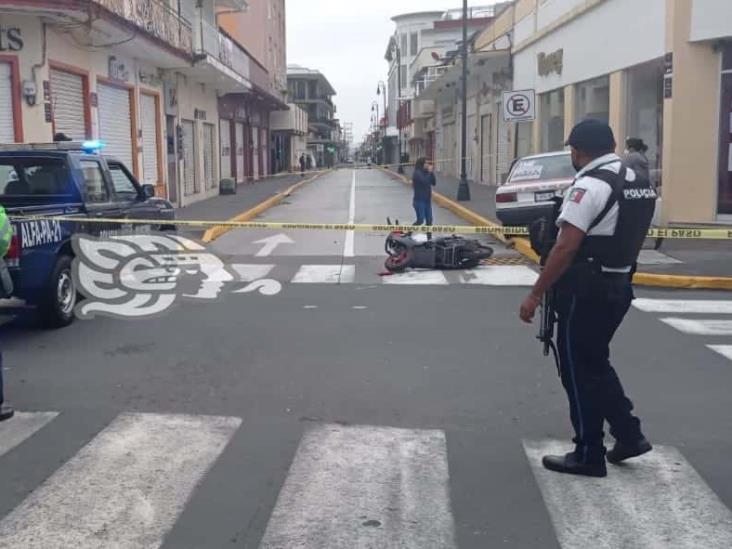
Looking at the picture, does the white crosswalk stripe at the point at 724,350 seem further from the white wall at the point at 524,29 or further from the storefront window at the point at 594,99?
the white wall at the point at 524,29

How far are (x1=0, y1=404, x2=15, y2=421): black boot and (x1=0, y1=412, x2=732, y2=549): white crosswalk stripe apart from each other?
23 cm

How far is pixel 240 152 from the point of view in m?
39.7

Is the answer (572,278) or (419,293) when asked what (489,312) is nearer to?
(419,293)

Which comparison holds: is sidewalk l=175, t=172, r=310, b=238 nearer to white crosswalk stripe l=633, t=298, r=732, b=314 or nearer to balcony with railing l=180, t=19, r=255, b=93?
balcony with railing l=180, t=19, r=255, b=93

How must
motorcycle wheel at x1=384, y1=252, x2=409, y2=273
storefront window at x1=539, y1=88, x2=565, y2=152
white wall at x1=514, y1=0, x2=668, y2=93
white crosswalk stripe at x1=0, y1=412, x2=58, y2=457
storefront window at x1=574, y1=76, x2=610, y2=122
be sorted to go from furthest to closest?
storefront window at x1=539, y1=88, x2=565, y2=152 → storefront window at x1=574, y1=76, x2=610, y2=122 → white wall at x1=514, y1=0, x2=668, y2=93 → motorcycle wheel at x1=384, y1=252, x2=409, y2=273 → white crosswalk stripe at x1=0, y1=412, x2=58, y2=457

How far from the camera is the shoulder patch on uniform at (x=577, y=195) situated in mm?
4008

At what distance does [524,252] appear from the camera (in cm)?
1374

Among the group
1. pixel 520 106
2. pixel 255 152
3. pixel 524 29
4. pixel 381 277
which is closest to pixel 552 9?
pixel 524 29

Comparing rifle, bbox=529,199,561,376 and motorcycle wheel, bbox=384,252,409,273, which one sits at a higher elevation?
rifle, bbox=529,199,561,376

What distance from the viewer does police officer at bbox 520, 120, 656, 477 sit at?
13.3 ft

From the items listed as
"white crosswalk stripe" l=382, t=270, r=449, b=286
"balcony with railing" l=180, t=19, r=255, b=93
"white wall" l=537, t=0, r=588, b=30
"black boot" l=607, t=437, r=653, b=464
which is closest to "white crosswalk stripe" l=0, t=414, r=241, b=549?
"black boot" l=607, t=437, r=653, b=464

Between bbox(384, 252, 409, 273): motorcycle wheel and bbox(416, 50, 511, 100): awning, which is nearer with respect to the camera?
bbox(384, 252, 409, 273): motorcycle wheel

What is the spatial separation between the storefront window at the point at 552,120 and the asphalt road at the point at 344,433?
51.7 ft

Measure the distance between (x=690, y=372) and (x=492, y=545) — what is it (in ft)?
11.4
